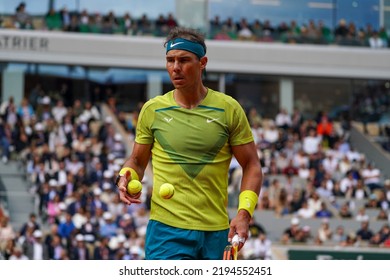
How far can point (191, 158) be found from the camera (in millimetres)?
6613

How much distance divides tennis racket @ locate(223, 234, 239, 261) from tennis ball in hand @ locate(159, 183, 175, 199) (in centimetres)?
49

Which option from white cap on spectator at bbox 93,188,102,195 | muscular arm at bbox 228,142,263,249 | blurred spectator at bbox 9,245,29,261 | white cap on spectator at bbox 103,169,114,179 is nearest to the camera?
muscular arm at bbox 228,142,263,249

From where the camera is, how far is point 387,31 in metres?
34.5

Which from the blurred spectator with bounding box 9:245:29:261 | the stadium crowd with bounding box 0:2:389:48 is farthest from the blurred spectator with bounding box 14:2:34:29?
the blurred spectator with bounding box 9:245:29:261

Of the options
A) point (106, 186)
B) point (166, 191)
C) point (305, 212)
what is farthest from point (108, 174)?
point (166, 191)

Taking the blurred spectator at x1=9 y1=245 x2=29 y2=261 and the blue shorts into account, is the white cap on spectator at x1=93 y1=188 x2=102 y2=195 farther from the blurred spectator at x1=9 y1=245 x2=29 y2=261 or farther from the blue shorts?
the blue shorts

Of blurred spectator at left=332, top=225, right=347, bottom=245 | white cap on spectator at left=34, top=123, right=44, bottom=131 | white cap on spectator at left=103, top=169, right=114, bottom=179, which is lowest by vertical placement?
blurred spectator at left=332, top=225, right=347, bottom=245

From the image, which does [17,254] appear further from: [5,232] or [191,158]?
[191,158]

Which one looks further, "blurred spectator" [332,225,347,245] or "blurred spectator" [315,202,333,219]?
"blurred spectator" [315,202,333,219]

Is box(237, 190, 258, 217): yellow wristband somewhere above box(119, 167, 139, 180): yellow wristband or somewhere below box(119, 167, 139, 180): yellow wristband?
below

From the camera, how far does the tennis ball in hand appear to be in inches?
254

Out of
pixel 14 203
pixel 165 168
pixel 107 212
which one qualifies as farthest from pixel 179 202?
pixel 14 203

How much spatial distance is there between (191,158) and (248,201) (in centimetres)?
46
